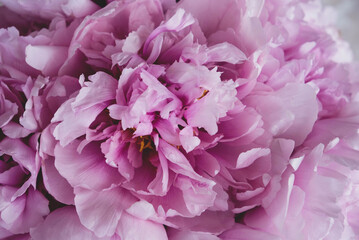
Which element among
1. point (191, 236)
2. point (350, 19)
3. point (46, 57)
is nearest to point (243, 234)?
point (191, 236)

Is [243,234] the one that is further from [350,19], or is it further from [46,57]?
[350,19]

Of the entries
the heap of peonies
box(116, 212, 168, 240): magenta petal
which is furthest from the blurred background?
box(116, 212, 168, 240): magenta petal

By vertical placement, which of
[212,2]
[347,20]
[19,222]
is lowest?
[347,20]

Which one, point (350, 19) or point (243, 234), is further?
point (350, 19)

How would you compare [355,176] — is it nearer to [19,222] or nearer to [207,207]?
[207,207]

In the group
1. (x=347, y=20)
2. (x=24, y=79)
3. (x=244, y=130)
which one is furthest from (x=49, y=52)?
(x=347, y=20)

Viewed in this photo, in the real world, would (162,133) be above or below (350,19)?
above
